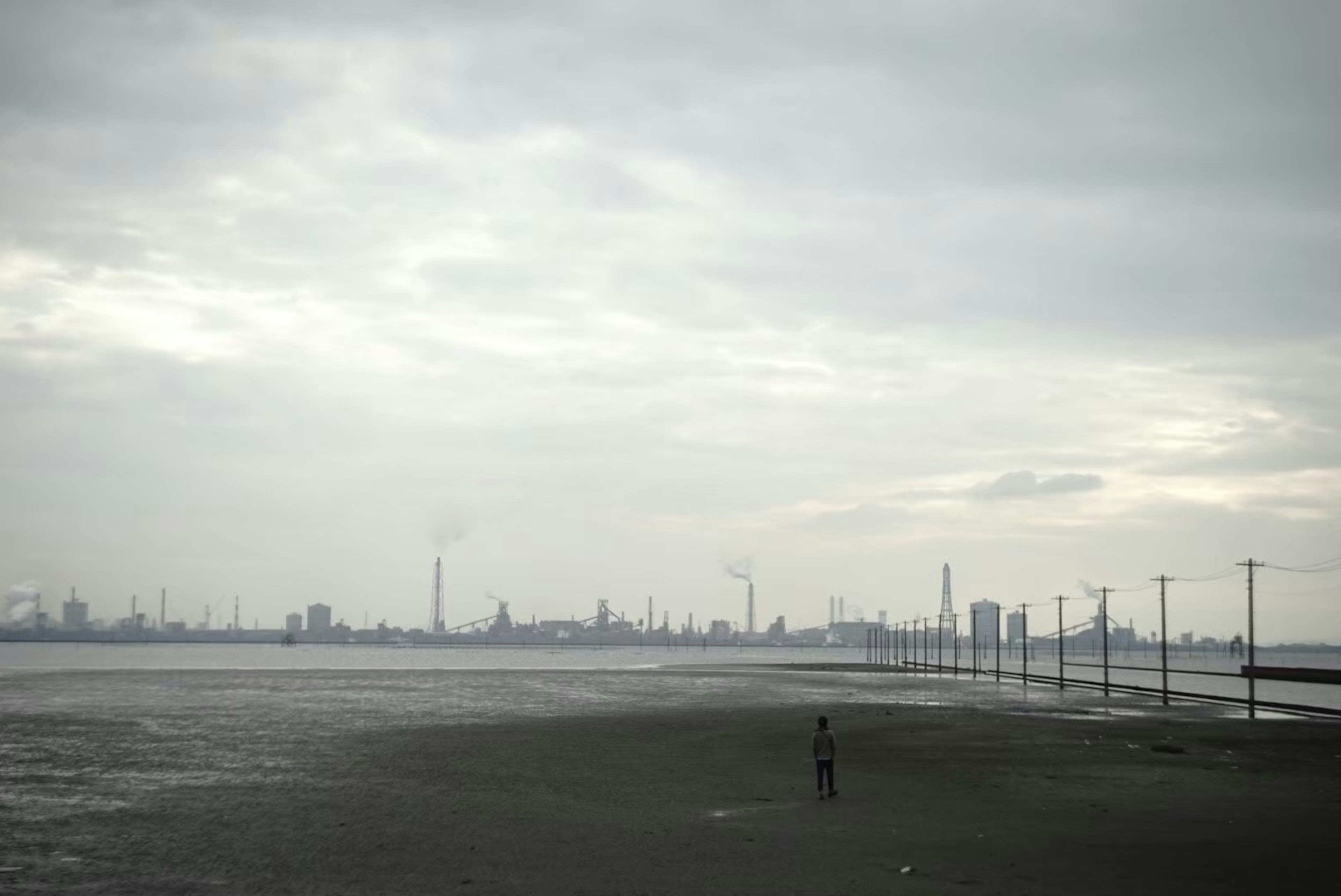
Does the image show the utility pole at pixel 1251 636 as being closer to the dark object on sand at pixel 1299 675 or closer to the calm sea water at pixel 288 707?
the calm sea water at pixel 288 707

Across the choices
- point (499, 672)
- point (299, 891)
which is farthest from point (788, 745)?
point (499, 672)

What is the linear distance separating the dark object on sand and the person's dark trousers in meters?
139

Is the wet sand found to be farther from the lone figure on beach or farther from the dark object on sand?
the dark object on sand

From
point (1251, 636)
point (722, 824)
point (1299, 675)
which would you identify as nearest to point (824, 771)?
Result: point (722, 824)

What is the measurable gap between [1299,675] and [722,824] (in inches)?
6638

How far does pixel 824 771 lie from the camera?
31.6 m

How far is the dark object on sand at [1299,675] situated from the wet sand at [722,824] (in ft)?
419

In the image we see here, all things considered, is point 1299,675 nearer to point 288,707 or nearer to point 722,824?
point 288,707

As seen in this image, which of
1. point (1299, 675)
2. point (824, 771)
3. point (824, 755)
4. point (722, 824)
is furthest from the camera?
point (1299, 675)

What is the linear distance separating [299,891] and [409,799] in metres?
11.3

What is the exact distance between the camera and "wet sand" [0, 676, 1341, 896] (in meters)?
20.8

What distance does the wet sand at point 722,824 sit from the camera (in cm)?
2080

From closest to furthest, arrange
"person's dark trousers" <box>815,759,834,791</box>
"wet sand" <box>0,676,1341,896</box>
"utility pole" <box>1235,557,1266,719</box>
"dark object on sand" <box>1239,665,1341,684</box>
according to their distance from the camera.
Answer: "wet sand" <box>0,676,1341,896</box> < "person's dark trousers" <box>815,759,834,791</box> < "utility pole" <box>1235,557,1266,719</box> < "dark object on sand" <box>1239,665,1341,684</box>

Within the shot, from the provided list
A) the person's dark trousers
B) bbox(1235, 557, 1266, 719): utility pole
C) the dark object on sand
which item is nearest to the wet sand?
the person's dark trousers
